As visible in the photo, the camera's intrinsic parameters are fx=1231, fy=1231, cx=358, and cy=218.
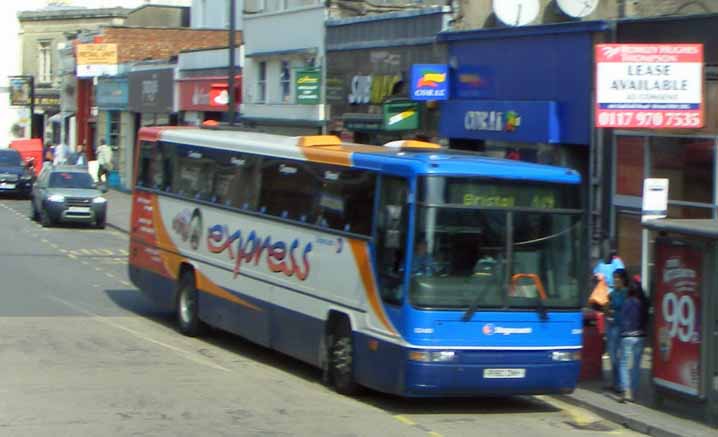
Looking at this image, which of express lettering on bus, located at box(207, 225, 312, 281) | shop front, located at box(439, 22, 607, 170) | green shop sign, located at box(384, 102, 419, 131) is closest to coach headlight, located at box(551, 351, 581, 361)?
express lettering on bus, located at box(207, 225, 312, 281)

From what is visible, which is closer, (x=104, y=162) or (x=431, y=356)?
(x=431, y=356)

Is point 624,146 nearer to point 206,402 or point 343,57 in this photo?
point 206,402

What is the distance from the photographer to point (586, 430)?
13094 mm

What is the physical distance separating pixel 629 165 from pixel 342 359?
789 centimetres

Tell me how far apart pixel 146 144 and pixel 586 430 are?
10939 millimetres

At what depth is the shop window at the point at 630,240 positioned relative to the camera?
2014 centimetres

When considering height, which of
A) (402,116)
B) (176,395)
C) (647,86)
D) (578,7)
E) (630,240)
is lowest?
(176,395)

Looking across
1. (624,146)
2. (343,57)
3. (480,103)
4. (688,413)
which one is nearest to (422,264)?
(688,413)

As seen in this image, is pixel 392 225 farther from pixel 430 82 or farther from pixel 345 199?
pixel 430 82

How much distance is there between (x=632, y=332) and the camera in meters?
14.2

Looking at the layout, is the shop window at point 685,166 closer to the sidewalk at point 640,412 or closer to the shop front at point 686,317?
the sidewalk at point 640,412

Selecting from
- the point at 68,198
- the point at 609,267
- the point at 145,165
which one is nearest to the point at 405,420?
the point at 609,267

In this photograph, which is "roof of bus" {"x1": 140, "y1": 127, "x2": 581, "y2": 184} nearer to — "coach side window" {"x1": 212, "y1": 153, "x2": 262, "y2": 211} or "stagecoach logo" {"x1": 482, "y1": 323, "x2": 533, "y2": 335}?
"coach side window" {"x1": 212, "y1": 153, "x2": 262, "y2": 211}

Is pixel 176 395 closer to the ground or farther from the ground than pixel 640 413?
farther from the ground
